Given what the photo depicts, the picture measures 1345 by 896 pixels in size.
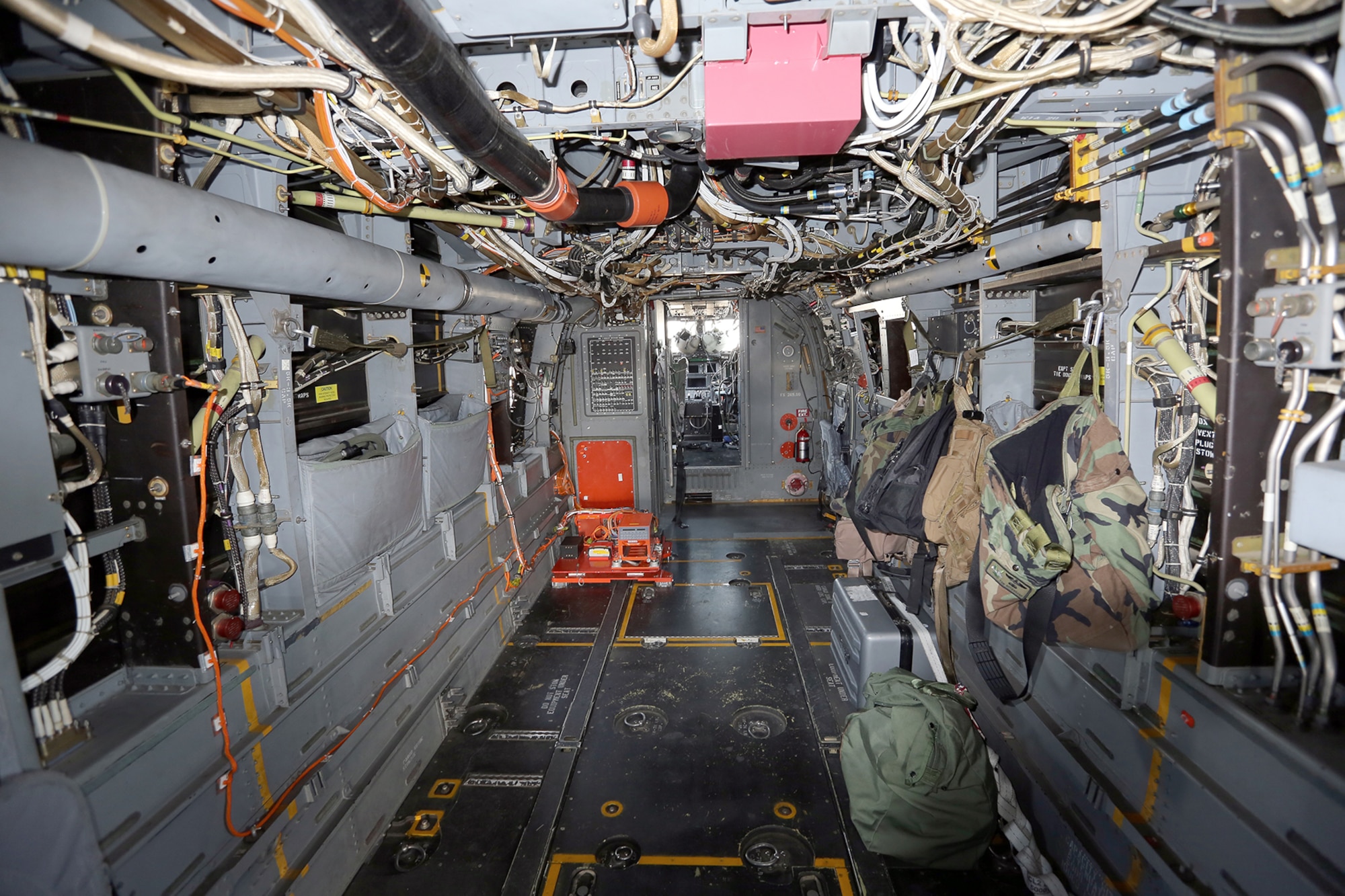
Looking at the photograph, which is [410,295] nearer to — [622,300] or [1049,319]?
[1049,319]

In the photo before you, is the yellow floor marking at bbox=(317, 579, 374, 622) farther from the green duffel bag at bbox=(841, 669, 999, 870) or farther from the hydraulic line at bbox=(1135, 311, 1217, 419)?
the hydraulic line at bbox=(1135, 311, 1217, 419)

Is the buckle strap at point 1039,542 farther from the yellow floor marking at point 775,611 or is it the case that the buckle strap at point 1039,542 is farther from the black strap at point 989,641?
the yellow floor marking at point 775,611

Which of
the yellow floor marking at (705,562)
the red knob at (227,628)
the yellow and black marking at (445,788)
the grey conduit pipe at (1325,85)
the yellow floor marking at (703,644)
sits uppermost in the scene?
the grey conduit pipe at (1325,85)

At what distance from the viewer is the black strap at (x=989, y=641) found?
10.1ft

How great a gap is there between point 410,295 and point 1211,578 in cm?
426

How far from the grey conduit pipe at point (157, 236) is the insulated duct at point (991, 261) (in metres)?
3.71

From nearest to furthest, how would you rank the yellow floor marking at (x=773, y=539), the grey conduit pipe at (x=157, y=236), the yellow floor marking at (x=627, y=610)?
1. the grey conduit pipe at (x=157, y=236)
2. the yellow floor marking at (x=627, y=610)
3. the yellow floor marking at (x=773, y=539)

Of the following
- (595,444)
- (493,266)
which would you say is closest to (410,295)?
(493,266)

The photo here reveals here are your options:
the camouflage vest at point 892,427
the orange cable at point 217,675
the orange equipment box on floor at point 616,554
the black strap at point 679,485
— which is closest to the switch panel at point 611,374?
the black strap at point 679,485

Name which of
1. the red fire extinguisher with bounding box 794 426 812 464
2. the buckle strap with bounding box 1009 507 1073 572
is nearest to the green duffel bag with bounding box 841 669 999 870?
the buckle strap with bounding box 1009 507 1073 572

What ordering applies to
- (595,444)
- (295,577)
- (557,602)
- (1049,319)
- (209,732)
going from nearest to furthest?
(209,732) → (295,577) → (1049,319) → (557,602) → (595,444)

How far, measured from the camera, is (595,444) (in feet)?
30.4

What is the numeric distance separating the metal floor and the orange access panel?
253cm

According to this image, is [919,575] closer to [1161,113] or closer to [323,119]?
[1161,113]
